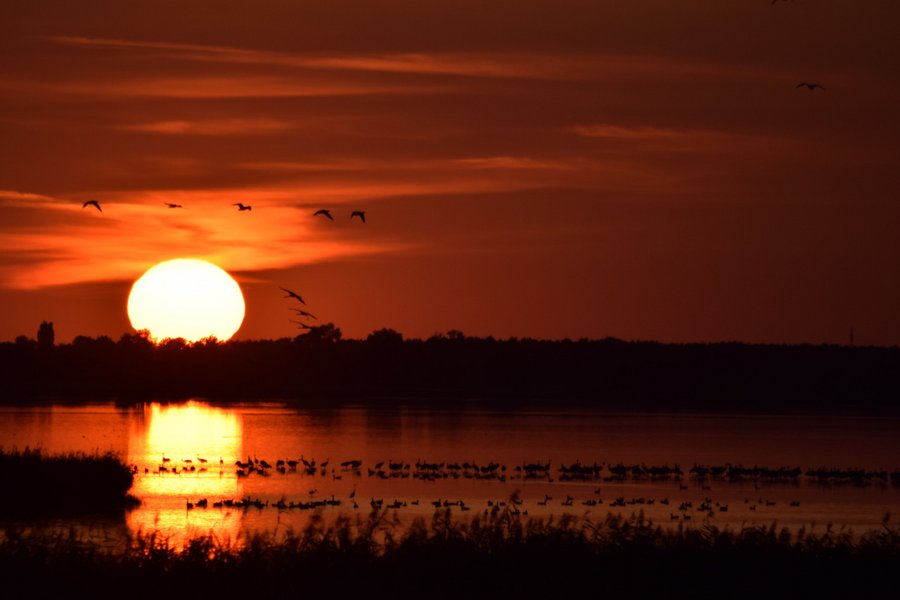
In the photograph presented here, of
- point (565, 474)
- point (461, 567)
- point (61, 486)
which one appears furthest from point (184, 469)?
point (461, 567)

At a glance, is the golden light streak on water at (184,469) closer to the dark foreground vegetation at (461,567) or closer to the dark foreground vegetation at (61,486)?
the dark foreground vegetation at (61,486)

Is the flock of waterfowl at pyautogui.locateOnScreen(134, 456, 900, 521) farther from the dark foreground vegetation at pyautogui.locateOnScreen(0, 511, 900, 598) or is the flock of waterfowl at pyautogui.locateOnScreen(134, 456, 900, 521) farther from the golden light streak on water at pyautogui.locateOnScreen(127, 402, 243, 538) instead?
the dark foreground vegetation at pyautogui.locateOnScreen(0, 511, 900, 598)

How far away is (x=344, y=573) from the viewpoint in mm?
23875

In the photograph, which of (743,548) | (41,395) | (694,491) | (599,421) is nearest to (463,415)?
(599,421)

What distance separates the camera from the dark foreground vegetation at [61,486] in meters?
46.5

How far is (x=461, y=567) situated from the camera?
968 inches

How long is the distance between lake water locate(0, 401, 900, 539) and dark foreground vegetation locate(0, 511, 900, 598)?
4.35 meters

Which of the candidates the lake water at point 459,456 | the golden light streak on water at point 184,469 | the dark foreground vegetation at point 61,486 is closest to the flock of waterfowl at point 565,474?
the lake water at point 459,456

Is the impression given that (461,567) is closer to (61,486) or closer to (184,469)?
(61,486)

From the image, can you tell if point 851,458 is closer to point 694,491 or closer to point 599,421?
point 694,491

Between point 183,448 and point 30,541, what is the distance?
67.4 m

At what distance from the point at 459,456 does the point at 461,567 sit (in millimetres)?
58365

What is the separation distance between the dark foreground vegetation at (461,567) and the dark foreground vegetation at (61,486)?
22.1 meters

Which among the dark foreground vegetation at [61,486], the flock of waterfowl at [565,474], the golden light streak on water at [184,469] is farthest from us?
the flock of waterfowl at [565,474]
